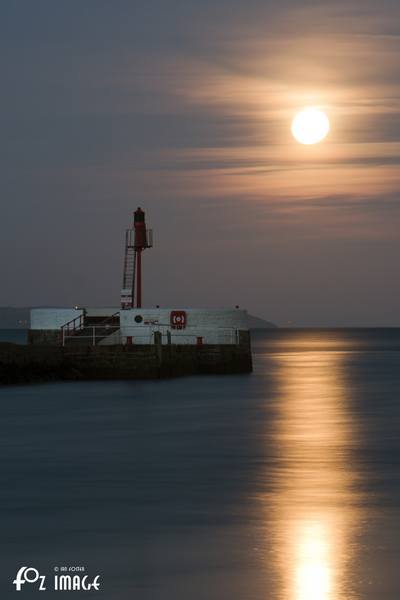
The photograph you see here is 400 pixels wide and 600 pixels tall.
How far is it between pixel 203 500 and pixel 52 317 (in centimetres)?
3466

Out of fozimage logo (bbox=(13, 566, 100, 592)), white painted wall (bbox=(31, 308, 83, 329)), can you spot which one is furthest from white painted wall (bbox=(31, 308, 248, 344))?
fozimage logo (bbox=(13, 566, 100, 592))

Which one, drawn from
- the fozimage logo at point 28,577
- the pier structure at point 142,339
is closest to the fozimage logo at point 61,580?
the fozimage logo at point 28,577

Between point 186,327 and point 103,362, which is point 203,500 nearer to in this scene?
point 103,362

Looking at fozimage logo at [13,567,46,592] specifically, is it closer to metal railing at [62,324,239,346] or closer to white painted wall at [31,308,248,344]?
metal railing at [62,324,239,346]

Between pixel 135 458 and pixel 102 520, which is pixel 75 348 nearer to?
pixel 135 458

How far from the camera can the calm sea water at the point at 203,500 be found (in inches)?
543

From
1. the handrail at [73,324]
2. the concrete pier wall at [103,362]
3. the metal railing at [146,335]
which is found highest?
the handrail at [73,324]

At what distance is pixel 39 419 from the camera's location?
35.5 meters

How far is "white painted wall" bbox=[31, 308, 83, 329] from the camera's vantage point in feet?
175

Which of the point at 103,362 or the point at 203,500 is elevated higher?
the point at 103,362

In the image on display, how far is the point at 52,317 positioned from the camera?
5362cm

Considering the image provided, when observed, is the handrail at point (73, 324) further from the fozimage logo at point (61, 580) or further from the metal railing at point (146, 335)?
the fozimage logo at point (61, 580)

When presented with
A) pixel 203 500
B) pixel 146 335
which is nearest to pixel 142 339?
pixel 146 335

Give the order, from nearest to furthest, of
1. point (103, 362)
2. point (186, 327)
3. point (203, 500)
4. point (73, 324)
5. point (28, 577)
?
point (28, 577) → point (203, 500) → point (103, 362) → point (186, 327) → point (73, 324)
